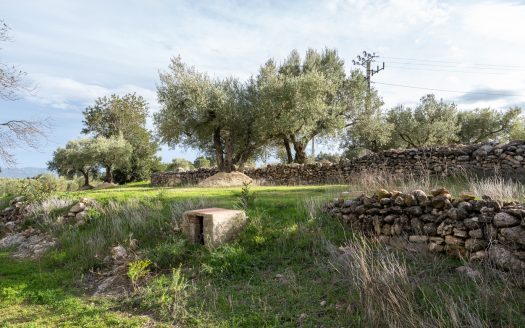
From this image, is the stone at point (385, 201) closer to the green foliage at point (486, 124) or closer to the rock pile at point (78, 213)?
the rock pile at point (78, 213)

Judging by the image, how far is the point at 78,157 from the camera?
33.0 m

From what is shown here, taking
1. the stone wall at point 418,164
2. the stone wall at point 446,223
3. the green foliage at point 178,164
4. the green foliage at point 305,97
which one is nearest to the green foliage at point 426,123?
the green foliage at point 305,97

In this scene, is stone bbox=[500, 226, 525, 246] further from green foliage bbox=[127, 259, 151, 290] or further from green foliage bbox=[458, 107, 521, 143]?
green foliage bbox=[458, 107, 521, 143]

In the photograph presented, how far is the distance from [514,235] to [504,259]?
36 centimetres

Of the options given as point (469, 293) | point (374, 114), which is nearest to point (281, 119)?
point (374, 114)

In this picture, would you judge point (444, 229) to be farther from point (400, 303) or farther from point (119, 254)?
point (119, 254)

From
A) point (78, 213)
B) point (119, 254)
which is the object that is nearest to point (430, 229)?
point (119, 254)

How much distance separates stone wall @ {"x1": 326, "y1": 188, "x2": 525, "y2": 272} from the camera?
16.6 feet

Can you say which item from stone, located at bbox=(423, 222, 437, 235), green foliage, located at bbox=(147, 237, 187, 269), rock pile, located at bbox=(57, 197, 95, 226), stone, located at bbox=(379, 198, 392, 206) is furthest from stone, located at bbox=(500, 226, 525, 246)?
rock pile, located at bbox=(57, 197, 95, 226)

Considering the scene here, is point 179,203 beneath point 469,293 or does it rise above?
above

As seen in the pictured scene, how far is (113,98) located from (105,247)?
37275 mm

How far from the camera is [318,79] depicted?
2109 cm

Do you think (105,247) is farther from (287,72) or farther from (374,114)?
(374,114)

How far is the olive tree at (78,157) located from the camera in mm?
32500
